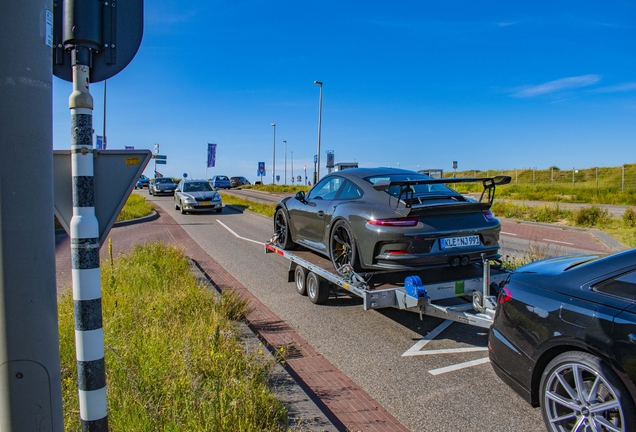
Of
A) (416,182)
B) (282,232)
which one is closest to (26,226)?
(416,182)

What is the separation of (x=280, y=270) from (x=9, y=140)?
25.4 feet

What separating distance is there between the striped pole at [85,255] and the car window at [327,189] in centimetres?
450

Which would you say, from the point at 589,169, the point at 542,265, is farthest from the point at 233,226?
Result: the point at 589,169

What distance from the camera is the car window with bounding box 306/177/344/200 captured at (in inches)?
272

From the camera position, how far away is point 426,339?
5.49 m

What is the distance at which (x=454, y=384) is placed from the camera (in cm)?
428

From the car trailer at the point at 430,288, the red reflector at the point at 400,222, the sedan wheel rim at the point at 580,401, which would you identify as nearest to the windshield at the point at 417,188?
the red reflector at the point at 400,222

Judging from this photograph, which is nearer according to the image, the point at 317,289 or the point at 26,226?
the point at 26,226

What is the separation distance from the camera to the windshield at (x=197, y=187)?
24.3 metres

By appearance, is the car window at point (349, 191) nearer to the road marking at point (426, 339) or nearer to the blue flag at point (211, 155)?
the road marking at point (426, 339)

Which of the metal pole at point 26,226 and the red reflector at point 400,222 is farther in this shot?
the red reflector at point 400,222

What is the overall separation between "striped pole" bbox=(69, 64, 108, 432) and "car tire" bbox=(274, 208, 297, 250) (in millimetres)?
5633

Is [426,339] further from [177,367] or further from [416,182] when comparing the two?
[177,367]

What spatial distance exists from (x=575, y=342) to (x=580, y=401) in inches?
14.0
